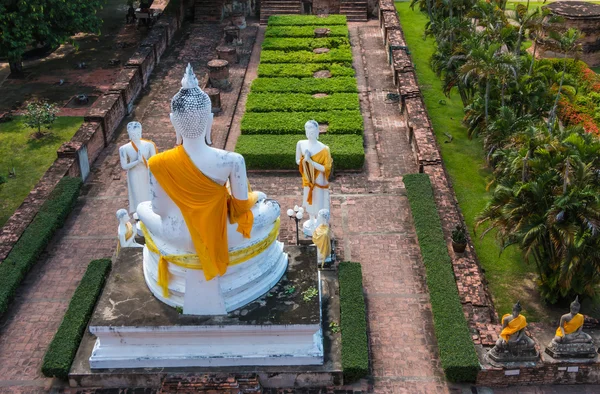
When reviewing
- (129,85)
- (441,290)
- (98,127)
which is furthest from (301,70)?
(441,290)

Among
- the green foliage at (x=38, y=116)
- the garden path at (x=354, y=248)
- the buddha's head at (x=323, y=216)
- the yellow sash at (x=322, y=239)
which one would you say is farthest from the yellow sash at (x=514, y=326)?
the green foliage at (x=38, y=116)

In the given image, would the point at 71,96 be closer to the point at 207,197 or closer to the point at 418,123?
the point at 418,123

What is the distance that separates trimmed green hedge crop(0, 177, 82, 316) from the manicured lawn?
5.51 feet

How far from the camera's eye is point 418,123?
65.2ft

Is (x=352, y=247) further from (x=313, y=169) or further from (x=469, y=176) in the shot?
(x=469, y=176)

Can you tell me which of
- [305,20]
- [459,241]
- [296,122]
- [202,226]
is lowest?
[305,20]

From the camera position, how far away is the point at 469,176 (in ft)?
63.1

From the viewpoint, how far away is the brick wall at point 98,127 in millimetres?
16328

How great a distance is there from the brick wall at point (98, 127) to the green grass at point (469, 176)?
29.4 ft

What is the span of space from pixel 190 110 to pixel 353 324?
486 cm

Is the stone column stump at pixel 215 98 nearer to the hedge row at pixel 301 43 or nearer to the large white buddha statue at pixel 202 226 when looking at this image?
the hedge row at pixel 301 43

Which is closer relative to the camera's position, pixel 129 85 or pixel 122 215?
pixel 122 215

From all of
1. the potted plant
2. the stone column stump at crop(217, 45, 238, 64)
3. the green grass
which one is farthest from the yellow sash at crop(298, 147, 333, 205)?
the stone column stump at crop(217, 45, 238, 64)

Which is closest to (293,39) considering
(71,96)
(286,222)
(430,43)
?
(430,43)
